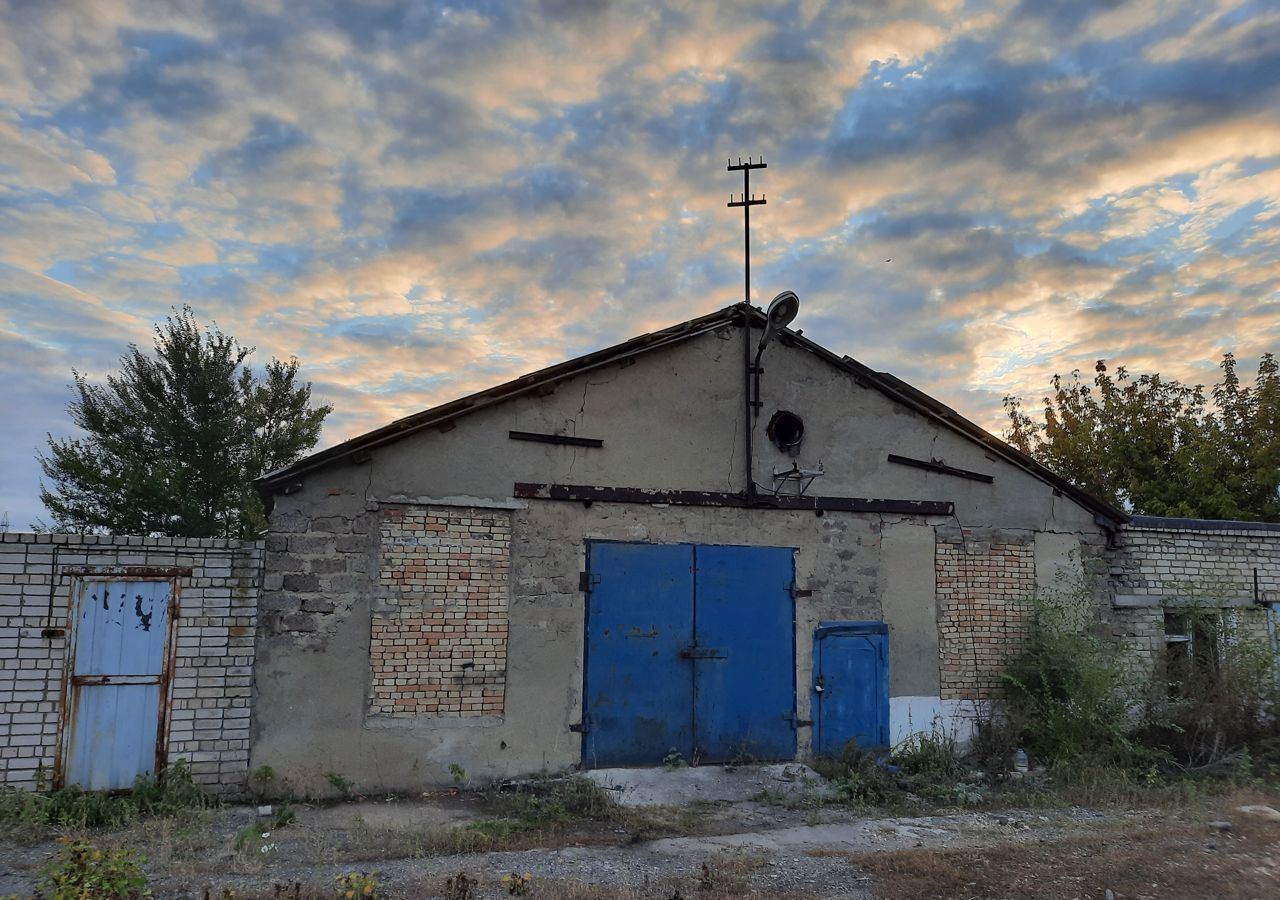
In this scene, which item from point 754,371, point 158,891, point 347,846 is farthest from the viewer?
point 754,371

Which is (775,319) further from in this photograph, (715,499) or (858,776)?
(858,776)

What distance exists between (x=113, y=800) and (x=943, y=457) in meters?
9.06

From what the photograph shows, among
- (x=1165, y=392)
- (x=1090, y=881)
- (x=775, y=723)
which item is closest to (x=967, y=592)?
(x=775, y=723)

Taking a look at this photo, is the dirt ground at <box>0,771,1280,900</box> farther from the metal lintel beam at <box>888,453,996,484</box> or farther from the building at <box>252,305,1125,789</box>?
the metal lintel beam at <box>888,453,996,484</box>

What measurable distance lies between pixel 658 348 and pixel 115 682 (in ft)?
19.5

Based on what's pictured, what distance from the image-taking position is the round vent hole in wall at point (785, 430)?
31.2 feet

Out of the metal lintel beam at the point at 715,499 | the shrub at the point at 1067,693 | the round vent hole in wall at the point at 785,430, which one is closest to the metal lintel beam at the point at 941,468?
the metal lintel beam at the point at 715,499

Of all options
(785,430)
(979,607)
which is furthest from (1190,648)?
(785,430)

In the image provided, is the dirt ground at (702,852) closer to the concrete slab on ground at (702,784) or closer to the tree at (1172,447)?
the concrete slab on ground at (702,784)

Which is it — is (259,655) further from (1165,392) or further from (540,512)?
(1165,392)

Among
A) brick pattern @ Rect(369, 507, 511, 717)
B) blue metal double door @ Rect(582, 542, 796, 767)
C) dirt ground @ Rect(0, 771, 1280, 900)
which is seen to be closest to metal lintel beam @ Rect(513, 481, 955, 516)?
blue metal double door @ Rect(582, 542, 796, 767)

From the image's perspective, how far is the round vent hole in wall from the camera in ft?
31.2

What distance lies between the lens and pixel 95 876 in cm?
474

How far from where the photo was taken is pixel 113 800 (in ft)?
22.6
